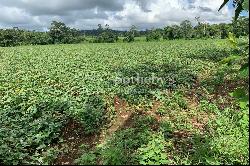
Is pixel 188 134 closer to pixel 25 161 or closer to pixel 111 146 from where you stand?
pixel 111 146

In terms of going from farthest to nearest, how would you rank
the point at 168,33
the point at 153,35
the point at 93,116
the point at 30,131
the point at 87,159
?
the point at 168,33, the point at 153,35, the point at 93,116, the point at 30,131, the point at 87,159

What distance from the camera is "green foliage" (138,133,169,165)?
7.34 metres

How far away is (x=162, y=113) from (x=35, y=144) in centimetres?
378

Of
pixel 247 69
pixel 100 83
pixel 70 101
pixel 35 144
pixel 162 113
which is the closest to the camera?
pixel 247 69

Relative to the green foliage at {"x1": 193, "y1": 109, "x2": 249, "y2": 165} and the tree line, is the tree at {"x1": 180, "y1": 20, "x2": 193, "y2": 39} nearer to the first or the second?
the tree line

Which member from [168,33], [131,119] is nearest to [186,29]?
[168,33]

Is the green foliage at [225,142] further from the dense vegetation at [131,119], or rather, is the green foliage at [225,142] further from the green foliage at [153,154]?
the green foliage at [153,154]

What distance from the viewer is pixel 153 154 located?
7500 millimetres

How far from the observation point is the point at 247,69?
521 centimetres

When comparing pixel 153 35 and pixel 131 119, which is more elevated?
pixel 153 35

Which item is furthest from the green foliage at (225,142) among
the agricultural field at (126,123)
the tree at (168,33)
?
the tree at (168,33)

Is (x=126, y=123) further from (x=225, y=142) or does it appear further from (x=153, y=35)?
(x=153, y=35)

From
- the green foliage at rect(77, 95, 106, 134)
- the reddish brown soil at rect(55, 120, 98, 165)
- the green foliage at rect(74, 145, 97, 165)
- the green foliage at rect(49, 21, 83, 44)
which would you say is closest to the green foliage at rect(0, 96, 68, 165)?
the reddish brown soil at rect(55, 120, 98, 165)

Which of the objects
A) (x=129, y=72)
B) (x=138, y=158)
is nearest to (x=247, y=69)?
(x=138, y=158)
